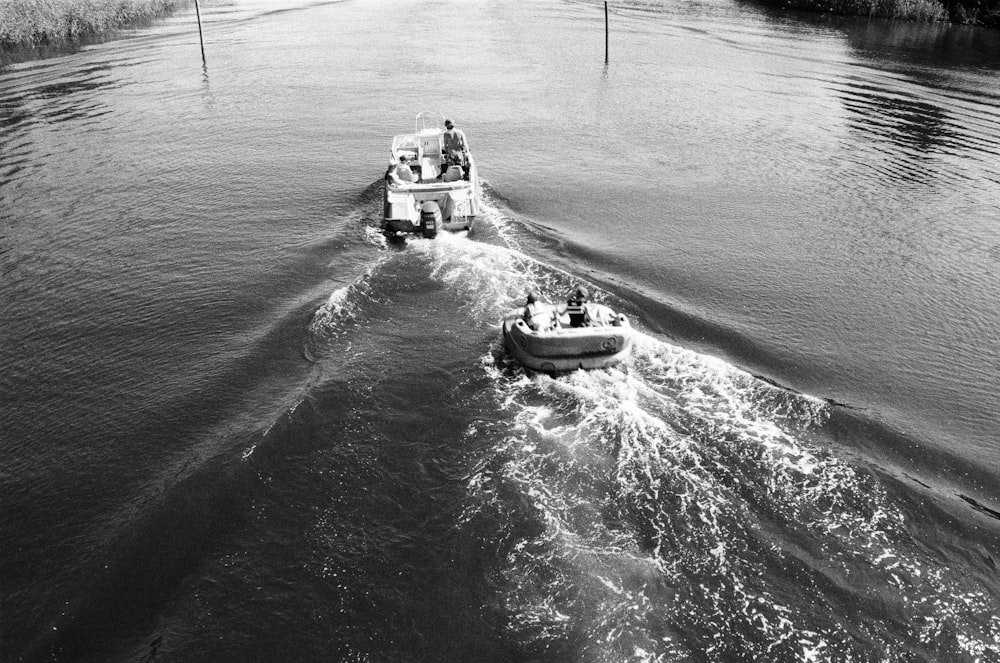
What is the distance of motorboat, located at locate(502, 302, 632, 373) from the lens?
17.4 m

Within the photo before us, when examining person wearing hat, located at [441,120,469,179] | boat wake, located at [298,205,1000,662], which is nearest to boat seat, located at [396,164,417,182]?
person wearing hat, located at [441,120,469,179]

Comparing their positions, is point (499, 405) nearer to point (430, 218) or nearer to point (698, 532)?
point (698, 532)

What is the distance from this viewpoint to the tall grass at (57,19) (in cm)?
5650

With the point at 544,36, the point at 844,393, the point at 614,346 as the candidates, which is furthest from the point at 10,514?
the point at 544,36

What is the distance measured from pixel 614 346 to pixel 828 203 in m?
18.7

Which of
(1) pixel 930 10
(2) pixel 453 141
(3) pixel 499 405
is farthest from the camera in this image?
(1) pixel 930 10

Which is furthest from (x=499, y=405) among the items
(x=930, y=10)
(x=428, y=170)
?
(x=930, y=10)

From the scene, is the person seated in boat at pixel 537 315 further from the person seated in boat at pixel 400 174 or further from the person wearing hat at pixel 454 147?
the person wearing hat at pixel 454 147

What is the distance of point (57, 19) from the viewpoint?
59219 millimetres

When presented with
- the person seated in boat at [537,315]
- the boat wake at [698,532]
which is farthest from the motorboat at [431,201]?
the boat wake at [698,532]

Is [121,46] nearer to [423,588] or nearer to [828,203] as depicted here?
[828,203]

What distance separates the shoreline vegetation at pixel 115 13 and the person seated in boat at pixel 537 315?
59.7 metres

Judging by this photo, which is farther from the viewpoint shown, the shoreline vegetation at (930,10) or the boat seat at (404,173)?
the shoreline vegetation at (930,10)

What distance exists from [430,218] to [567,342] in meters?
10.2
